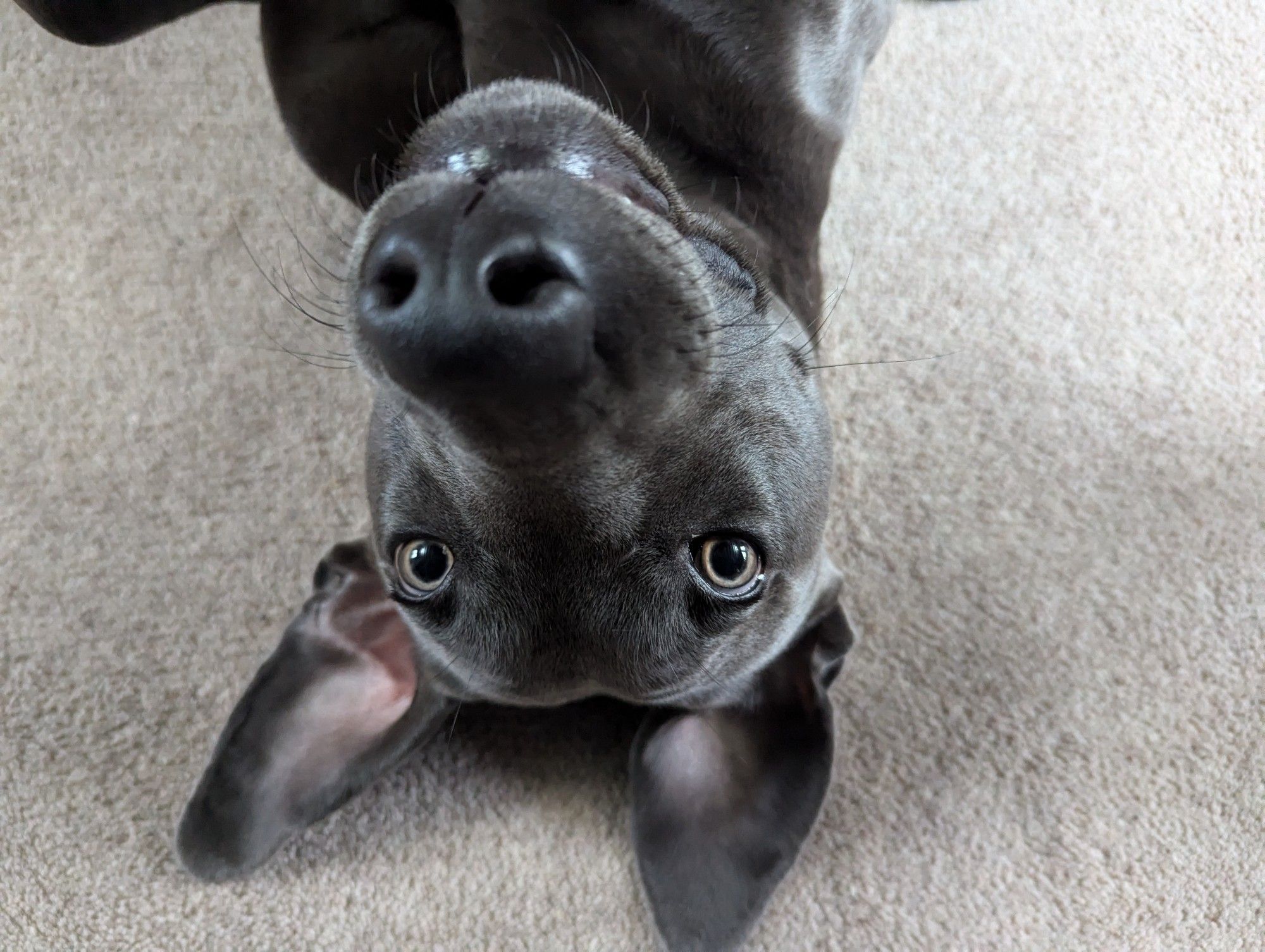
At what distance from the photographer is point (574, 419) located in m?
1.03

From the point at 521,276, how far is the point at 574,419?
0.51 ft

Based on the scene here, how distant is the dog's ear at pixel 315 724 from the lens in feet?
5.09

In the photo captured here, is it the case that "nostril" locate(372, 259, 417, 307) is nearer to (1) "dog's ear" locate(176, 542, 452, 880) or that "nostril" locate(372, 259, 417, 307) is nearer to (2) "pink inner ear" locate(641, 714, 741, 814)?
(1) "dog's ear" locate(176, 542, 452, 880)

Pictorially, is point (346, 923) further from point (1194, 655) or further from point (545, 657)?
point (1194, 655)

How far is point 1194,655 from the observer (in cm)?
187

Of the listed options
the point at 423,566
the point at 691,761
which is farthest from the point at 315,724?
the point at 691,761

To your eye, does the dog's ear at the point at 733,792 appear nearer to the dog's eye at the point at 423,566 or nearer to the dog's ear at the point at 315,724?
the dog's ear at the point at 315,724

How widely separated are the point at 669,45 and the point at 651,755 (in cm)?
115

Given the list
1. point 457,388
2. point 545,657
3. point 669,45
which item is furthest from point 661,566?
point 669,45

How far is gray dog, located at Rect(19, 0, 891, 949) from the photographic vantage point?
1.00 metres

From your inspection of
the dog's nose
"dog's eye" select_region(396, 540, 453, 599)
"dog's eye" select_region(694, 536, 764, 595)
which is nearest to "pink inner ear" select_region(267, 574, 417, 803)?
"dog's eye" select_region(396, 540, 453, 599)

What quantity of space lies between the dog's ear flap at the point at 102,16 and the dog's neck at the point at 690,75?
1.74ft

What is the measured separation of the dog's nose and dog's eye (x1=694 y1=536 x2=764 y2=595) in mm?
395

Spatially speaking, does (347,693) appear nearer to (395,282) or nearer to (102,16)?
(395,282)
